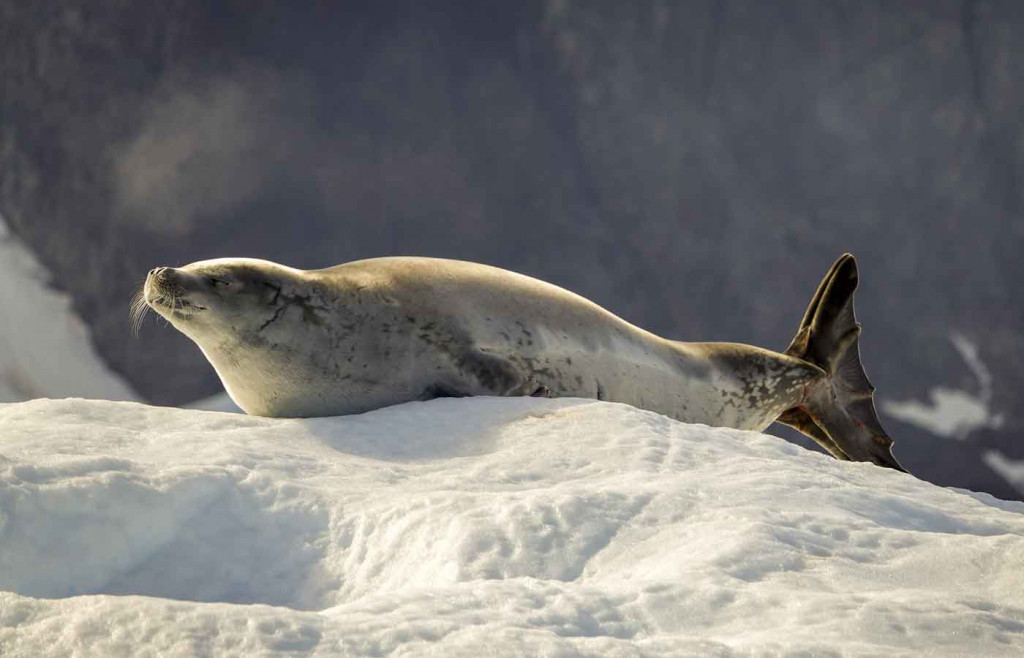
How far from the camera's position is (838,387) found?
14.8 ft

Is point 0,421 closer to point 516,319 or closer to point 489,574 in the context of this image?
point 489,574

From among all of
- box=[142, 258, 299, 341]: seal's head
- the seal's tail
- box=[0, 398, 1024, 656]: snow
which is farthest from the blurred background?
box=[0, 398, 1024, 656]: snow

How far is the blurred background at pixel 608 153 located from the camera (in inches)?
380

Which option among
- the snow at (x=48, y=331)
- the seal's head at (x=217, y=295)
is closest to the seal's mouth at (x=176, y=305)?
the seal's head at (x=217, y=295)

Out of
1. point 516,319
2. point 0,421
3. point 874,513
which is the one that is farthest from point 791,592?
point 516,319

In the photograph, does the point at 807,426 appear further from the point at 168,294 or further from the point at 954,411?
the point at 954,411

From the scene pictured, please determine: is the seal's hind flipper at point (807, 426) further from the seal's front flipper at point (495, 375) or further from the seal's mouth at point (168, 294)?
the seal's mouth at point (168, 294)

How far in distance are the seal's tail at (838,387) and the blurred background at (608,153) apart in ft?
20.0

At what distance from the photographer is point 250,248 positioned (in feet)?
32.2

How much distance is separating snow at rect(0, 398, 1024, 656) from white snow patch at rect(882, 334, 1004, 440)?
884 cm

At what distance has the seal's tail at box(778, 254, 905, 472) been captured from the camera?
4402 millimetres

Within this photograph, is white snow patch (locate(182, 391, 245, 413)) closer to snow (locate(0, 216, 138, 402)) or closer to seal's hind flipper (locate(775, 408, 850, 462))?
snow (locate(0, 216, 138, 402))

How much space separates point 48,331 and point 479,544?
29.9 feet

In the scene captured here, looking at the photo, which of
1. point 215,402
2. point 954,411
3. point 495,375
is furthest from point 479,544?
point 954,411
